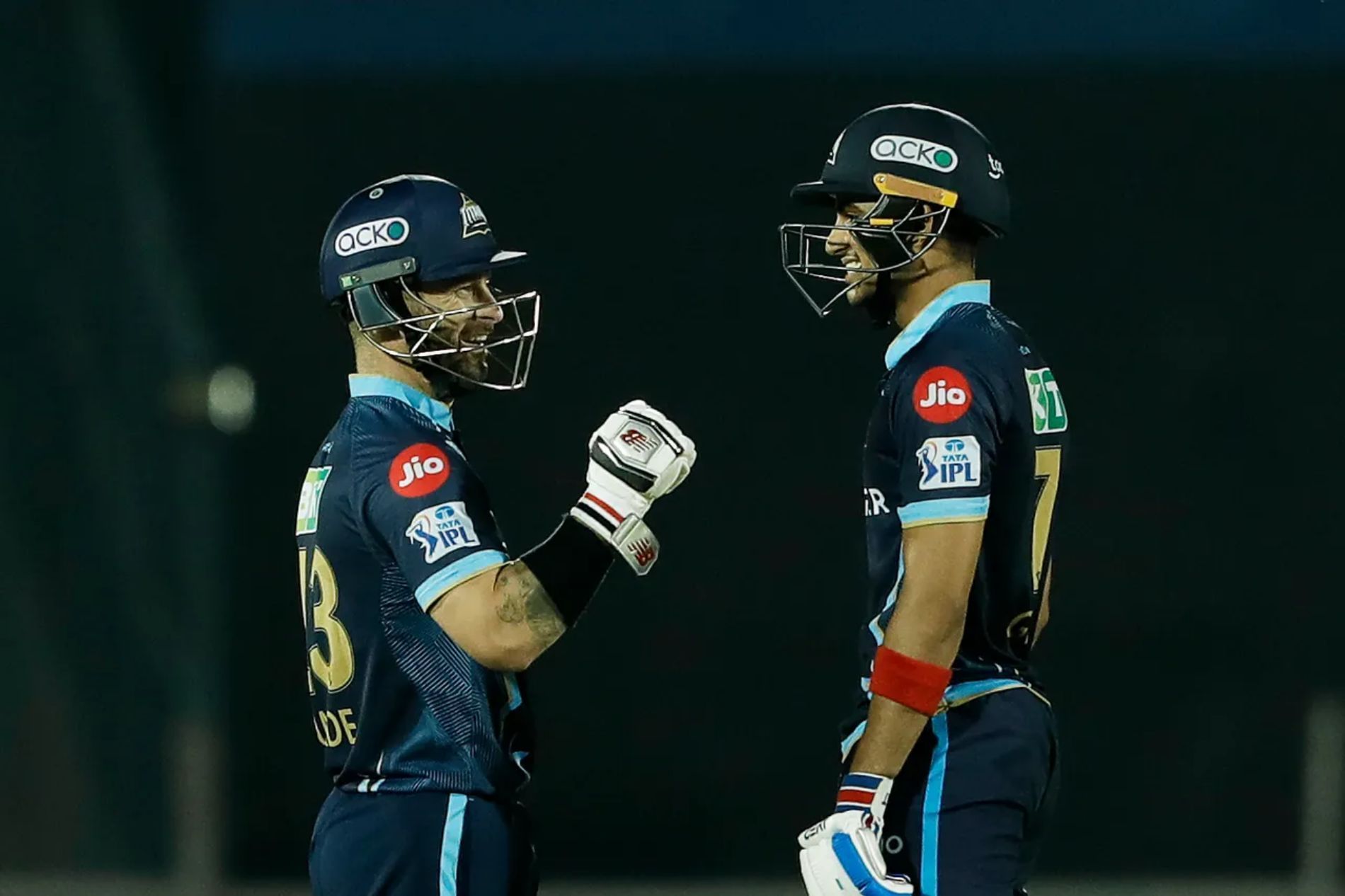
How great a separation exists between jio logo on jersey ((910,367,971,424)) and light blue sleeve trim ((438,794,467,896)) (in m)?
0.90

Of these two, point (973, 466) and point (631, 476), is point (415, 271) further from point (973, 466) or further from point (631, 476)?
point (973, 466)

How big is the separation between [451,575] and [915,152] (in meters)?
1.03

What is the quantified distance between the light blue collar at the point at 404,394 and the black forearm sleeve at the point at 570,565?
0.33m

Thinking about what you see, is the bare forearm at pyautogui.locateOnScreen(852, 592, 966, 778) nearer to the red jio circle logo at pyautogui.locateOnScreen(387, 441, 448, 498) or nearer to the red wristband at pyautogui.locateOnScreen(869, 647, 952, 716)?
the red wristband at pyautogui.locateOnScreen(869, 647, 952, 716)

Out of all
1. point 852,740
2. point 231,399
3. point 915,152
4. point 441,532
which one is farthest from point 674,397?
point 441,532

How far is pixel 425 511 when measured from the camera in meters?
2.68

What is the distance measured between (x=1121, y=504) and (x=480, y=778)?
3040 mm

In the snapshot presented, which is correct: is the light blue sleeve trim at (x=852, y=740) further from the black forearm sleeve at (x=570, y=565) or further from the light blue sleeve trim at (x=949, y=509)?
the black forearm sleeve at (x=570, y=565)

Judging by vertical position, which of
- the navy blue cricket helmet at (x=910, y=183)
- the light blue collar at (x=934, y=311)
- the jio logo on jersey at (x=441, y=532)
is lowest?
the jio logo on jersey at (x=441, y=532)

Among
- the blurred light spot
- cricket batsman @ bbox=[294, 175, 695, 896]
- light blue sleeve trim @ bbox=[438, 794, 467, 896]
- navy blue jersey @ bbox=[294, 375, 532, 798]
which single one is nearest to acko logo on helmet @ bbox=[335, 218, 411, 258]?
cricket batsman @ bbox=[294, 175, 695, 896]

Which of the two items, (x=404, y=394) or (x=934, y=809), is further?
(x=404, y=394)

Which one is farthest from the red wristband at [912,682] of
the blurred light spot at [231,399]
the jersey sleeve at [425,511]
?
the blurred light spot at [231,399]

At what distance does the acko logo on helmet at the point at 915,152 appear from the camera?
2988 millimetres

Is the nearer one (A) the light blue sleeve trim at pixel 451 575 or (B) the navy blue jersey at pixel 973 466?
(A) the light blue sleeve trim at pixel 451 575
